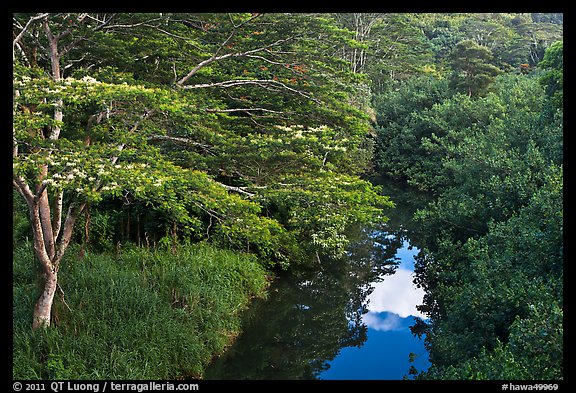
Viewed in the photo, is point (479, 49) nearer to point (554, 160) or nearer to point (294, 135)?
point (554, 160)

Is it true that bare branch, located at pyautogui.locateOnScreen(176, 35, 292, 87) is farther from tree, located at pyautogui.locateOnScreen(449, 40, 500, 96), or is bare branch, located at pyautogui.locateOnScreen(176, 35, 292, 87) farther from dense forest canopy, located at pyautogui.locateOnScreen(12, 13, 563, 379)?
tree, located at pyautogui.locateOnScreen(449, 40, 500, 96)

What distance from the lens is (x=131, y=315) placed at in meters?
7.57

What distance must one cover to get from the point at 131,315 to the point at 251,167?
10.7 ft

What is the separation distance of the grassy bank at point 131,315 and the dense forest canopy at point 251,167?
43 centimetres

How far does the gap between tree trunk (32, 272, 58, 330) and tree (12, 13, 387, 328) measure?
0.02 meters

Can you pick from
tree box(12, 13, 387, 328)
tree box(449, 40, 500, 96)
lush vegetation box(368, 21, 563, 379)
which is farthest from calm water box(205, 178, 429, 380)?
tree box(449, 40, 500, 96)

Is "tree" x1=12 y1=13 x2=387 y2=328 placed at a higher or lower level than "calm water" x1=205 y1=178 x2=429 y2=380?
higher

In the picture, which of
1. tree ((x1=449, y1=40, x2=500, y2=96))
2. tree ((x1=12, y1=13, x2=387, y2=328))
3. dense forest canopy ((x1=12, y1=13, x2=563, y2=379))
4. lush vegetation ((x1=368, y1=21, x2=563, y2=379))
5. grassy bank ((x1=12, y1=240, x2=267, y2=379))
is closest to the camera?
tree ((x1=12, y1=13, x2=387, y2=328))

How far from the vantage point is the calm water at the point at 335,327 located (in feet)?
27.9

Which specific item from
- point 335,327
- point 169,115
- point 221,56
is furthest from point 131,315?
point 221,56

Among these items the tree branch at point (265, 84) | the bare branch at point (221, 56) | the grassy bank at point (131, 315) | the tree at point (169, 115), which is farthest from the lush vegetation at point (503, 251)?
the bare branch at point (221, 56)

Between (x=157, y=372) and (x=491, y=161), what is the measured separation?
9.00 m

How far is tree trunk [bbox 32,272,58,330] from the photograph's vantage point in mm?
6734
